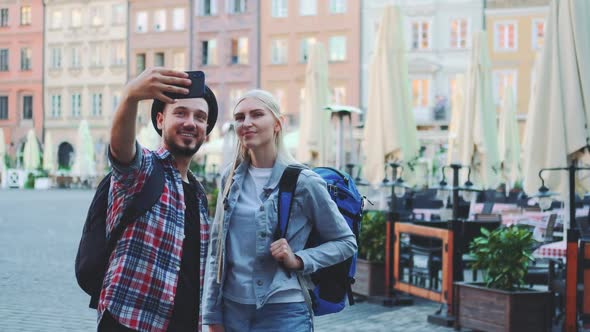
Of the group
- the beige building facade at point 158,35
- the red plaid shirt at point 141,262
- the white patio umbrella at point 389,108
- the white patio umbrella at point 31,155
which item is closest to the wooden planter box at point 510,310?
the red plaid shirt at point 141,262

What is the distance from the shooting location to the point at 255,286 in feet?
10.1

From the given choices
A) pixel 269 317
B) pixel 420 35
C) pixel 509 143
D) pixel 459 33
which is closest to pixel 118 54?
pixel 420 35

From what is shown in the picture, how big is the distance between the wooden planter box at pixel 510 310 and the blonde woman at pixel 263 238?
13.5 feet

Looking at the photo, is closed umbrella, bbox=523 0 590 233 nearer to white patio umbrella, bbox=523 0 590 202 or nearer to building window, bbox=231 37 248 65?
white patio umbrella, bbox=523 0 590 202

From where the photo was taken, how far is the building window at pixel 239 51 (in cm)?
4878

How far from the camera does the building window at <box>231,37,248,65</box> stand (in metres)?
48.8

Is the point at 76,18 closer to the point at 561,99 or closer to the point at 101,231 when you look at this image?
the point at 561,99

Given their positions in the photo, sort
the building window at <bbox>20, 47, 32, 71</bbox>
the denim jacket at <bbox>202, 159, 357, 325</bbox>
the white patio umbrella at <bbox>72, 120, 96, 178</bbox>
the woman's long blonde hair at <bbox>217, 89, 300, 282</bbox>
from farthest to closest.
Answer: the building window at <bbox>20, 47, 32, 71</bbox> < the white patio umbrella at <bbox>72, 120, 96, 178</bbox> < the woman's long blonde hair at <bbox>217, 89, 300, 282</bbox> < the denim jacket at <bbox>202, 159, 357, 325</bbox>

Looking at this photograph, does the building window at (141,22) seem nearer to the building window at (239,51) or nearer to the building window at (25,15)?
the building window at (239,51)

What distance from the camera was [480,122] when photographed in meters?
16.6

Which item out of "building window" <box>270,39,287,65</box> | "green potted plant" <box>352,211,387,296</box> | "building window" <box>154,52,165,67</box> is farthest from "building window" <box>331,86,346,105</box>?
"green potted plant" <box>352,211,387,296</box>

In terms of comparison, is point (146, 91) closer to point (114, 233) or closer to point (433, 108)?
point (114, 233)

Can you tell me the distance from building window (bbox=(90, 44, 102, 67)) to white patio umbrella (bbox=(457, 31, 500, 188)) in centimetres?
4028

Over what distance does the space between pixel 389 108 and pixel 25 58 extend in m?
47.8
